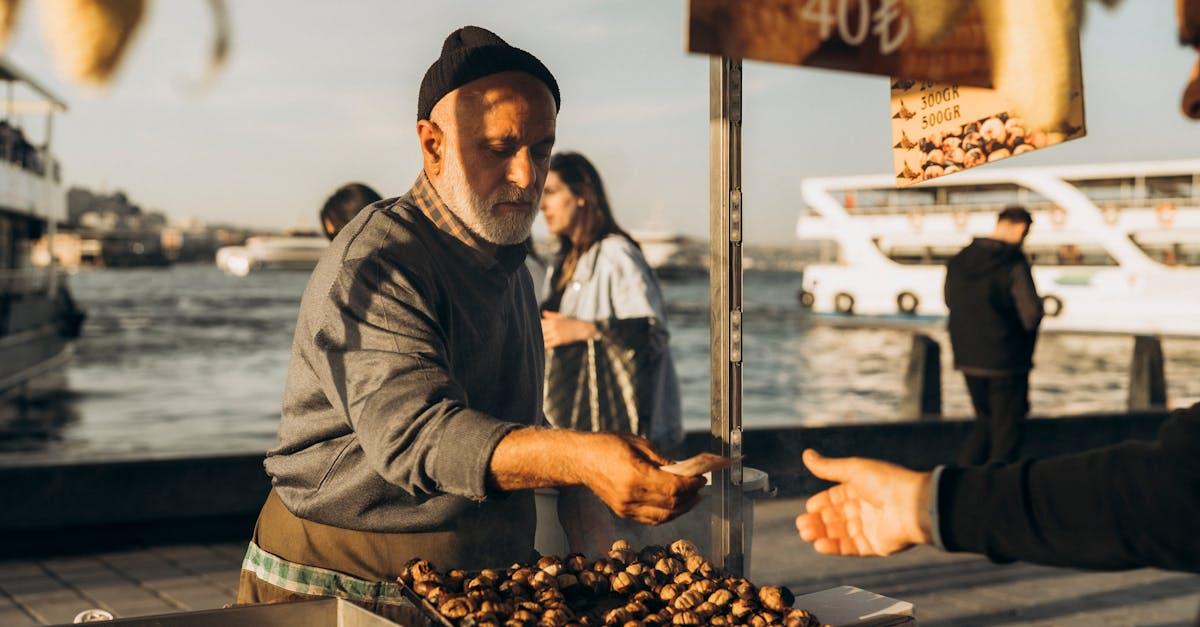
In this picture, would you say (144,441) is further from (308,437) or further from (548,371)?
(308,437)

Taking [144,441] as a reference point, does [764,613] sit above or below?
above

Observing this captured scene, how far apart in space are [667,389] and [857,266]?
47581 mm

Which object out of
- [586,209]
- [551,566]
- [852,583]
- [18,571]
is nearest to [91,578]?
[18,571]

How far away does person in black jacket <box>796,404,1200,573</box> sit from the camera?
4.68 ft

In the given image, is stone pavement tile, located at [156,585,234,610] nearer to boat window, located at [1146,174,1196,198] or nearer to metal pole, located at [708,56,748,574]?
metal pole, located at [708,56,748,574]

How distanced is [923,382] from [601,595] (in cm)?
841

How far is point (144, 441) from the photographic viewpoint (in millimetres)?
22891

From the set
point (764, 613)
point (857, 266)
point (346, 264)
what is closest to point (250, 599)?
point (346, 264)

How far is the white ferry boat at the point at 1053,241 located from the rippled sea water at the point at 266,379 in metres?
1.52

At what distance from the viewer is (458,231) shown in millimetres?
2180

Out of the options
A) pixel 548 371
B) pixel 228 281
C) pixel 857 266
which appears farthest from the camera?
pixel 228 281

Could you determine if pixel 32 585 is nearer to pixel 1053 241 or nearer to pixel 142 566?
pixel 142 566

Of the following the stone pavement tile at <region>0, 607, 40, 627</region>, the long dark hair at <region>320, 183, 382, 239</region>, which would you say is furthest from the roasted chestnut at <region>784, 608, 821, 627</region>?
the stone pavement tile at <region>0, 607, 40, 627</region>

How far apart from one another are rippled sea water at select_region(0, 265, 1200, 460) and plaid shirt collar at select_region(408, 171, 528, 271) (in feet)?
17.1
